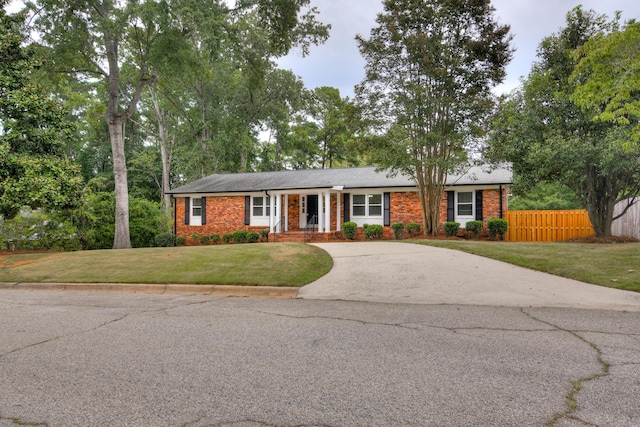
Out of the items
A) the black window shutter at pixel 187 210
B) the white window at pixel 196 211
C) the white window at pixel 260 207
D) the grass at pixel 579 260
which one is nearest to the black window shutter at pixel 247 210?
Answer: the white window at pixel 260 207

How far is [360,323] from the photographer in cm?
526

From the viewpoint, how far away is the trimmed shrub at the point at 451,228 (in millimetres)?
A: 17891

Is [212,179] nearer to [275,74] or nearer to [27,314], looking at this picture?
[275,74]

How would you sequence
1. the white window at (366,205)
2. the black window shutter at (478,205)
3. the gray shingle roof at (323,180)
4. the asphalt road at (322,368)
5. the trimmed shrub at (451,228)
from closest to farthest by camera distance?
1. the asphalt road at (322,368)
2. the trimmed shrub at (451,228)
3. the black window shutter at (478,205)
4. the gray shingle roof at (323,180)
5. the white window at (366,205)

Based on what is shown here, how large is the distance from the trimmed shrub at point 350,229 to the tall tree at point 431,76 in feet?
14.1

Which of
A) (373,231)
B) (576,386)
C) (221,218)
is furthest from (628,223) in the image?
(221,218)

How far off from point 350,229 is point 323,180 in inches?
150

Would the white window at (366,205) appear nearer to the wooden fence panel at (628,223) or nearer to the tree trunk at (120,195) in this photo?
the wooden fence panel at (628,223)

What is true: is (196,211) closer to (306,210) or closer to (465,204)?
(306,210)

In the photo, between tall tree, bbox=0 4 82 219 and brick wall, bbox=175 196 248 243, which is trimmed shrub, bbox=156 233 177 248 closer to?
brick wall, bbox=175 196 248 243

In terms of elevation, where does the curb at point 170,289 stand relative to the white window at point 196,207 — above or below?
below

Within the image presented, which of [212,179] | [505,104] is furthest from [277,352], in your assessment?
[212,179]

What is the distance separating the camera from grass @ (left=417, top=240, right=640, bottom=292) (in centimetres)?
784

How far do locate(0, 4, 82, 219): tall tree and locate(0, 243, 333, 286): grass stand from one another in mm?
2167
